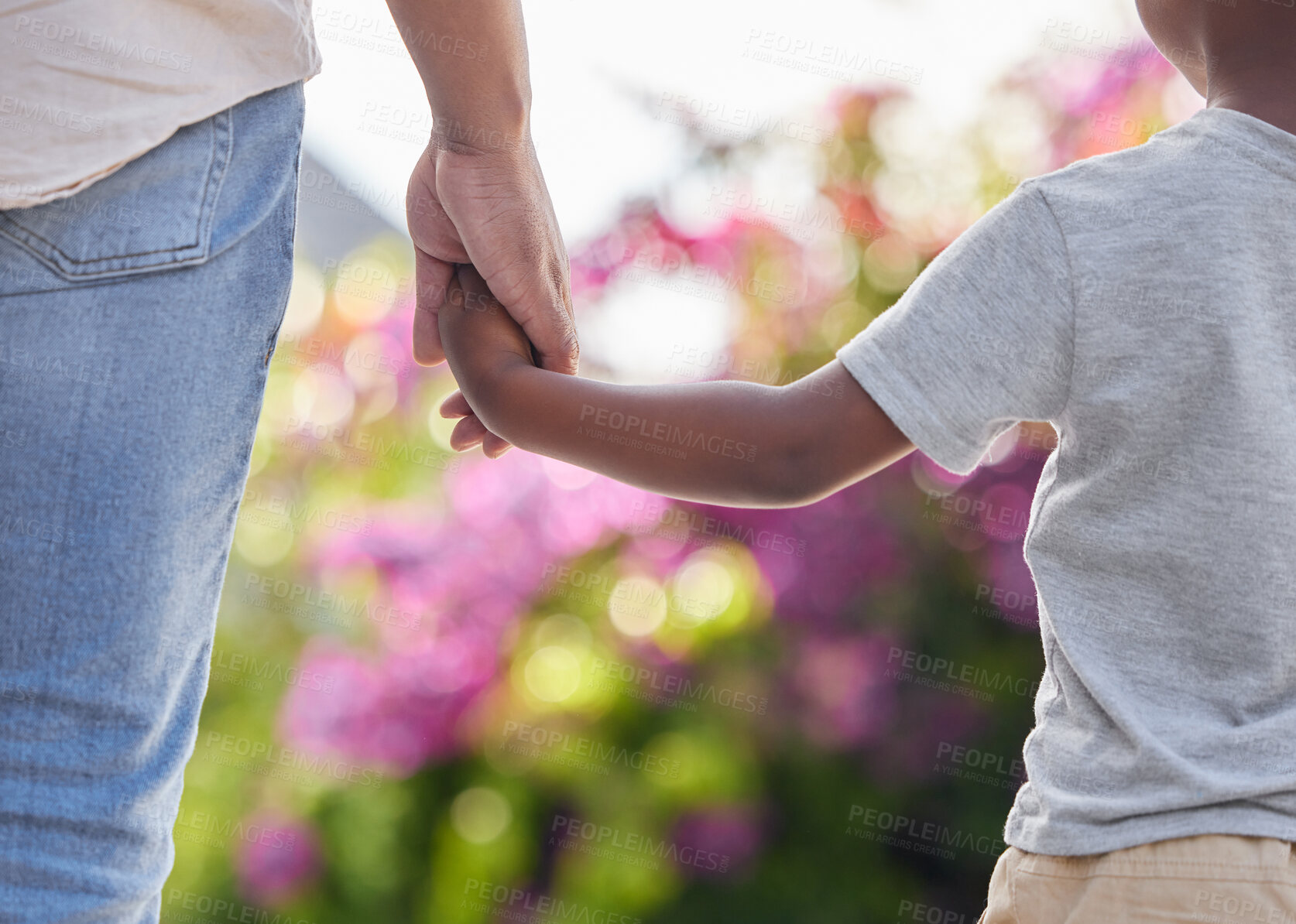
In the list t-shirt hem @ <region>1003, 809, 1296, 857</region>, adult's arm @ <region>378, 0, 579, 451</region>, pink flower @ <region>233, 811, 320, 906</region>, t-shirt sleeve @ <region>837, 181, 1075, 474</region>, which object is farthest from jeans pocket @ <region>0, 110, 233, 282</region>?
pink flower @ <region>233, 811, 320, 906</region>

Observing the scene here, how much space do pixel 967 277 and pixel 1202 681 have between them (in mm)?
346

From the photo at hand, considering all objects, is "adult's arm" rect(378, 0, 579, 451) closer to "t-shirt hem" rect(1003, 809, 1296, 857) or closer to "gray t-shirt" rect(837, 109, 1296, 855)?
"gray t-shirt" rect(837, 109, 1296, 855)

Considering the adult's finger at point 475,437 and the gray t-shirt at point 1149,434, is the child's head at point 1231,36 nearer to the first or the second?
the gray t-shirt at point 1149,434

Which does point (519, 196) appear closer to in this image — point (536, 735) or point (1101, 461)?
point (1101, 461)

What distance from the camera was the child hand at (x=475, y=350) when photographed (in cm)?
114

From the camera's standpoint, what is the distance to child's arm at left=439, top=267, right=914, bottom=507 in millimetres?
888

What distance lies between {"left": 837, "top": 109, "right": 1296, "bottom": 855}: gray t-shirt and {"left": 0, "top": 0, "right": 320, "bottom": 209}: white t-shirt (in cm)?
54

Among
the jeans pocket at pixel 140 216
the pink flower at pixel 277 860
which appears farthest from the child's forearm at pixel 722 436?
the pink flower at pixel 277 860

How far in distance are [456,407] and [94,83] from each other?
606 mm

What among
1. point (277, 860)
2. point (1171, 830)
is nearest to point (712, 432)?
point (1171, 830)

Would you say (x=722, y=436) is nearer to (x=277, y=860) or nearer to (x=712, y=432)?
(x=712, y=432)

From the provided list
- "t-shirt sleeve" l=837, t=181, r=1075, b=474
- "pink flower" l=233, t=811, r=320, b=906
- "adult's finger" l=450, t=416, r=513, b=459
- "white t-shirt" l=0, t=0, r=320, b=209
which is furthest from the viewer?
"pink flower" l=233, t=811, r=320, b=906

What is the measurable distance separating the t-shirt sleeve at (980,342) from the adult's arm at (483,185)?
449mm

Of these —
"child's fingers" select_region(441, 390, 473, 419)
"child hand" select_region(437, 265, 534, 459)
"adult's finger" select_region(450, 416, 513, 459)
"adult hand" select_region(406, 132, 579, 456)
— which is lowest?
"adult's finger" select_region(450, 416, 513, 459)
